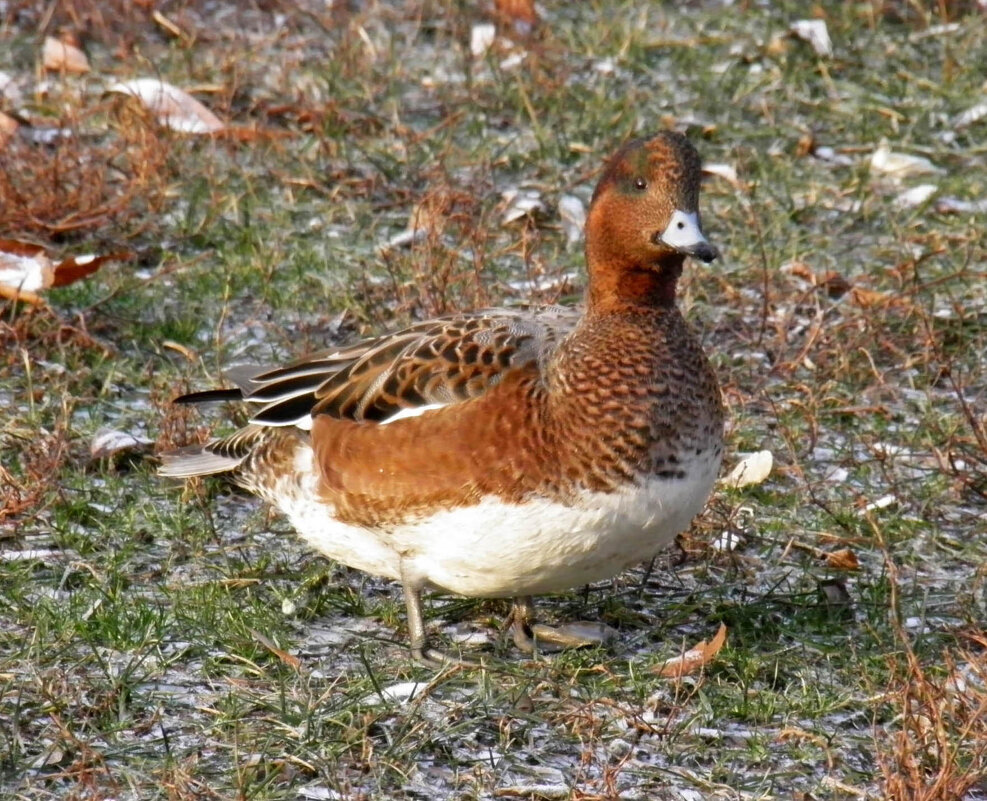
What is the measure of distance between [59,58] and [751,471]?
13.3 ft

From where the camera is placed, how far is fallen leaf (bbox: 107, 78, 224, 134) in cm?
656

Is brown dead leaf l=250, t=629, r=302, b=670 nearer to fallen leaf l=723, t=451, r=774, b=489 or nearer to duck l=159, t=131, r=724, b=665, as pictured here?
duck l=159, t=131, r=724, b=665

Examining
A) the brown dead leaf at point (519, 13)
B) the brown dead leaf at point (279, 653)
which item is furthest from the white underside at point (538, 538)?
the brown dead leaf at point (519, 13)

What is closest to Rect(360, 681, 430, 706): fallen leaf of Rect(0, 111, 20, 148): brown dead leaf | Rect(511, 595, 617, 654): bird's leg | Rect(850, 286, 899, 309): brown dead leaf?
Rect(511, 595, 617, 654): bird's leg

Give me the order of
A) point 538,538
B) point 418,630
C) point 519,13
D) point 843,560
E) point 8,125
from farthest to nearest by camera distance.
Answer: point 519,13, point 8,125, point 843,560, point 418,630, point 538,538

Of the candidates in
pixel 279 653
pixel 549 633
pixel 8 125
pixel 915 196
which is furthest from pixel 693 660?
pixel 8 125

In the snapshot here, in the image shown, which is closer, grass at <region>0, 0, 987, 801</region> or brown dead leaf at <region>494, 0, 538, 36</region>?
grass at <region>0, 0, 987, 801</region>

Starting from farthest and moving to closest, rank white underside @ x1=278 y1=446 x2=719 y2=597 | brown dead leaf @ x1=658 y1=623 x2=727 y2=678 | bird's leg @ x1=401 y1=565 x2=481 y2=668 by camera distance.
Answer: bird's leg @ x1=401 y1=565 x2=481 y2=668, brown dead leaf @ x1=658 y1=623 x2=727 y2=678, white underside @ x1=278 y1=446 x2=719 y2=597

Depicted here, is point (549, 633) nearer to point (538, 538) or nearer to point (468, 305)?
point (538, 538)

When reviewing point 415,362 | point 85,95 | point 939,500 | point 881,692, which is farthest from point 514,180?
point 881,692

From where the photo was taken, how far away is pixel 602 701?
11.3ft

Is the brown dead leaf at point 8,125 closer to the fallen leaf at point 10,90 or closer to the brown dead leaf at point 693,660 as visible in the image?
the fallen leaf at point 10,90

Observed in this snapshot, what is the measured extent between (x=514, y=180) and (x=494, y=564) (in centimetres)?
324

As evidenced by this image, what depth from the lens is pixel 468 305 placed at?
5379mm
